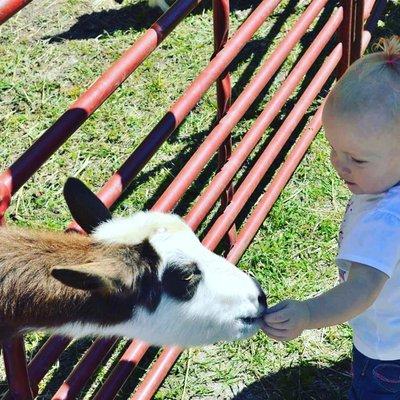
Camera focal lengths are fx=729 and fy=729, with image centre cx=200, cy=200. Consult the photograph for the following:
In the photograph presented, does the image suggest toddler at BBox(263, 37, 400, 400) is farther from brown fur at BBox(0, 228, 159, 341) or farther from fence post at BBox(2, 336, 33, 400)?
fence post at BBox(2, 336, 33, 400)

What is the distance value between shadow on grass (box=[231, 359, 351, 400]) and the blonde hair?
→ 1636 millimetres

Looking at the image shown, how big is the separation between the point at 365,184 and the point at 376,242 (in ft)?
0.68

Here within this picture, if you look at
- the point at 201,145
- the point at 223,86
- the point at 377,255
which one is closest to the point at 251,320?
the point at 377,255

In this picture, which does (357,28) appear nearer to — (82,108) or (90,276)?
(82,108)

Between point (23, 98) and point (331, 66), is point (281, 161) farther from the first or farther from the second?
point (23, 98)

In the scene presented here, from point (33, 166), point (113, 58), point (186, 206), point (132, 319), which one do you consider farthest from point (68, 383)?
point (113, 58)

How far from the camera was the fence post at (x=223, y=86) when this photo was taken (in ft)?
10.9

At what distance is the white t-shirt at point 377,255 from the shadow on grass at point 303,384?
78cm

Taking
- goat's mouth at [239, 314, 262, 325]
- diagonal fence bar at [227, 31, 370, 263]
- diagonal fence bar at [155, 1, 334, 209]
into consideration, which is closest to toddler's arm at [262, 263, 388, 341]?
goat's mouth at [239, 314, 262, 325]

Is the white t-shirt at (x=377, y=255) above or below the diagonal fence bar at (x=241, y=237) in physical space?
above

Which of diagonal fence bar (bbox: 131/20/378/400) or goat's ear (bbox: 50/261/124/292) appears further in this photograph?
diagonal fence bar (bbox: 131/20/378/400)

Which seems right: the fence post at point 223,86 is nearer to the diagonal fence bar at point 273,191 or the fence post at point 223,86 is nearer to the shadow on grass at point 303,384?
the diagonal fence bar at point 273,191

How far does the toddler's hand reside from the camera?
224 cm

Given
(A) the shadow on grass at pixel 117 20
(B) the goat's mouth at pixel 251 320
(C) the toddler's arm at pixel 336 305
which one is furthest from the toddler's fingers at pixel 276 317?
(A) the shadow on grass at pixel 117 20
